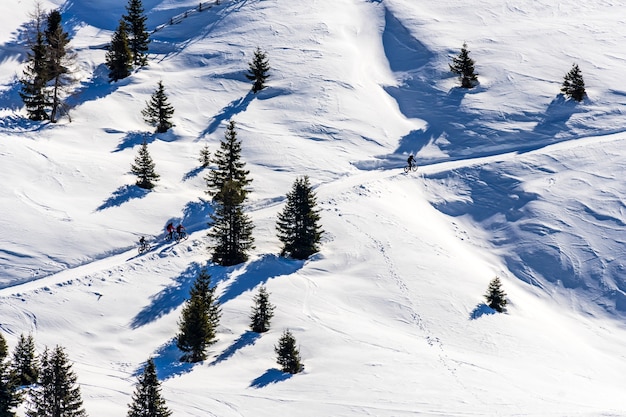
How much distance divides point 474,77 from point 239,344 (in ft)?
116

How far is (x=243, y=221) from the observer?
40719 mm

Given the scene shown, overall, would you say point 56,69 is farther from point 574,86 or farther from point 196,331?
point 574,86

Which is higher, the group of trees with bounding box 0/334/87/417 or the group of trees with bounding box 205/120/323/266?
the group of trees with bounding box 0/334/87/417

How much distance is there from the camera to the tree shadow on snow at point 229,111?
5528 centimetres

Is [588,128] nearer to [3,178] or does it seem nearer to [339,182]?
[339,182]

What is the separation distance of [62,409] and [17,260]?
584 inches

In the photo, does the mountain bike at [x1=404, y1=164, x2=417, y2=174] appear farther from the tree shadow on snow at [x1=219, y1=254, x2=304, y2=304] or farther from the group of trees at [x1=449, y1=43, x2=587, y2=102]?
the tree shadow on snow at [x1=219, y1=254, x2=304, y2=304]

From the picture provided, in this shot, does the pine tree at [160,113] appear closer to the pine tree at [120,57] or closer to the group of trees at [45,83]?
the group of trees at [45,83]

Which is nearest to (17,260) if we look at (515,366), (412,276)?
(412,276)

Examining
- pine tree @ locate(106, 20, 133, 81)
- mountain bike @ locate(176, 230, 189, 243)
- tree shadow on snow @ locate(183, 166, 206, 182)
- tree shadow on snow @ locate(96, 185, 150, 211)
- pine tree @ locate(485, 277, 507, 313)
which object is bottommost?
pine tree @ locate(485, 277, 507, 313)

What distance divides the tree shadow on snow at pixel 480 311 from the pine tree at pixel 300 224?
9182 mm

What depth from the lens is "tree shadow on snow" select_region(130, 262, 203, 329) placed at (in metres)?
36.5

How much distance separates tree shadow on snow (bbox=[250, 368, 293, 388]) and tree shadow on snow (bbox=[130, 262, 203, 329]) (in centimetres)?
691

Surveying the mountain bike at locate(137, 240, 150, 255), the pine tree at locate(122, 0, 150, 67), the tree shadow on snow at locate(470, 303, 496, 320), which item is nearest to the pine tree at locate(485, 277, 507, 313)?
the tree shadow on snow at locate(470, 303, 496, 320)
